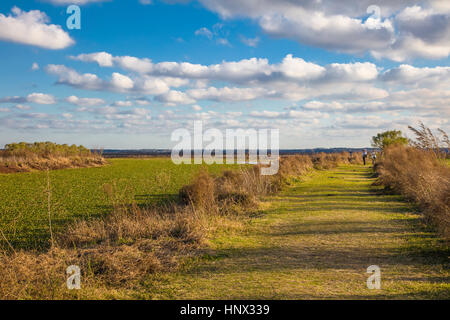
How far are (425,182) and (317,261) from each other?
756 centimetres

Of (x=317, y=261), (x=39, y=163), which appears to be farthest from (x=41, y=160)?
(x=317, y=261)

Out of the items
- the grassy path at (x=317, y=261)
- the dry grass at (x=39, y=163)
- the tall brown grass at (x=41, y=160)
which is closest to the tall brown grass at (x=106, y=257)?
the grassy path at (x=317, y=261)

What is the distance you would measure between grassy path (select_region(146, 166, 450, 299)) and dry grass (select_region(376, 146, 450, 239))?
61cm

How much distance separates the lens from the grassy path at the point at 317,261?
18.3ft

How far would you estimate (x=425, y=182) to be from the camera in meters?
12.3

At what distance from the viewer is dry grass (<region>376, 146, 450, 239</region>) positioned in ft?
27.1

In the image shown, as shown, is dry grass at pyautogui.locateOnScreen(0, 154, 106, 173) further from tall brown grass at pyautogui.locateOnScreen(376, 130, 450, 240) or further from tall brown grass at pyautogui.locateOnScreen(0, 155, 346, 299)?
tall brown grass at pyautogui.locateOnScreen(376, 130, 450, 240)

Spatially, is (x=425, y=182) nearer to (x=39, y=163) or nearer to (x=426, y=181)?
(x=426, y=181)

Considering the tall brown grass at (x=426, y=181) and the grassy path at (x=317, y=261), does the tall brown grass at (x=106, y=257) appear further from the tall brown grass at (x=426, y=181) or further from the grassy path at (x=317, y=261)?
the tall brown grass at (x=426, y=181)

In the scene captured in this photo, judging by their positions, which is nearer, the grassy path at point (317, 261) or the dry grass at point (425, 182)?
the grassy path at point (317, 261)

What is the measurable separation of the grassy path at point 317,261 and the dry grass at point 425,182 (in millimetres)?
611
